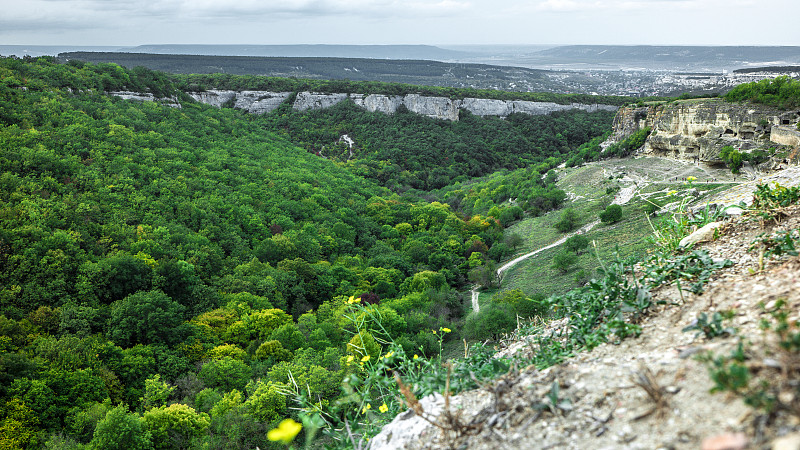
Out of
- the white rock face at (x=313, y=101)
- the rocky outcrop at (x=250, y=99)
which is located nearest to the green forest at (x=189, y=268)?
the rocky outcrop at (x=250, y=99)

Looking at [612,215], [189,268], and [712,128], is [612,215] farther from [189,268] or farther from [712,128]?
[189,268]

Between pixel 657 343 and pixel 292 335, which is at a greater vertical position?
pixel 657 343

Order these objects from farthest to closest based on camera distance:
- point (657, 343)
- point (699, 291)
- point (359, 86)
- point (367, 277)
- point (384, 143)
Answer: point (359, 86), point (384, 143), point (367, 277), point (699, 291), point (657, 343)

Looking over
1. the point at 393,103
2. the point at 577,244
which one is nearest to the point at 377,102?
the point at 393,103

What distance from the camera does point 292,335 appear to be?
23.6 m

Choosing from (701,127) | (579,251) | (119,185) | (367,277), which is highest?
(701,127)

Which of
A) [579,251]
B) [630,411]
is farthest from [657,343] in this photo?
[579,251]

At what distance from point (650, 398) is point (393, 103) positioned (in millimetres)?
87338

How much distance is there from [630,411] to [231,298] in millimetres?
25855

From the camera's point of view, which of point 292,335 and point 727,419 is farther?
point 292,335

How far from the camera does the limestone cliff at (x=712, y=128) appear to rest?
3248 cm

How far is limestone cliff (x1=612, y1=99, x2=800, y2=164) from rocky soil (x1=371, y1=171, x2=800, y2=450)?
110 feet

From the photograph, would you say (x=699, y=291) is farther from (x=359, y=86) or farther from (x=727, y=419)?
(x=359, y=86)

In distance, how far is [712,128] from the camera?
37.3 metres
